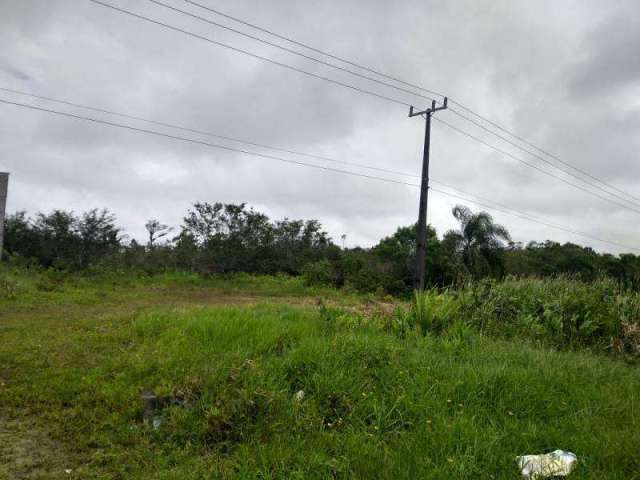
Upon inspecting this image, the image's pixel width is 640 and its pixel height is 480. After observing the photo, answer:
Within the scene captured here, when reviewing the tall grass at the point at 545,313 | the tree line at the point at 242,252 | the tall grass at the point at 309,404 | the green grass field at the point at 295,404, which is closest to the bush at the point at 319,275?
the tree line at the point at 242,252

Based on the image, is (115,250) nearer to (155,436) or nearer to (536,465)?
(155,436)

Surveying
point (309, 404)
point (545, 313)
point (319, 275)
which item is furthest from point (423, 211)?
point (309, 404)

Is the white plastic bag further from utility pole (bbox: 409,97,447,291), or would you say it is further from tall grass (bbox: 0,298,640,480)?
utility pole (bbox: 409,97,447,291)

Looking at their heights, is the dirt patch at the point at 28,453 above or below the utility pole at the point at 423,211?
below

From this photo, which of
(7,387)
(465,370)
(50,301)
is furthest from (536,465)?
(50,301)

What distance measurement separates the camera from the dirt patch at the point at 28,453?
276 centimetres

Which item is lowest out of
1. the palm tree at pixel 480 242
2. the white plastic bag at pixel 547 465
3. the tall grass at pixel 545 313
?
the white plastic bag at pixel 547 465

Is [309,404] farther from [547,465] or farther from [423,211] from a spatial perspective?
[423,211]

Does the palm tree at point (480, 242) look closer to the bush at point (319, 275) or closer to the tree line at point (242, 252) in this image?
the tree line at point (242, 252)

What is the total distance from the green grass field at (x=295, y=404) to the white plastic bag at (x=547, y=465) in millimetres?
79

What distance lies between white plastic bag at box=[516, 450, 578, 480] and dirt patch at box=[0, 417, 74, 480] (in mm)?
2828

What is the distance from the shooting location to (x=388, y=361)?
14.2ft

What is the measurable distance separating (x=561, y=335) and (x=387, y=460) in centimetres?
496

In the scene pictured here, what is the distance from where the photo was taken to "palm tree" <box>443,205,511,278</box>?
61.4 ft
